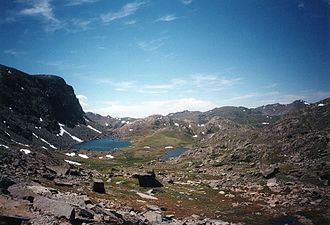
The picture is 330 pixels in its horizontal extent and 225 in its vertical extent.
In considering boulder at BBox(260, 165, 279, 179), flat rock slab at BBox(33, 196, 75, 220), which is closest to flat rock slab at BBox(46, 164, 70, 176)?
flat rock slab at BBox(33, 196, 75, 220)

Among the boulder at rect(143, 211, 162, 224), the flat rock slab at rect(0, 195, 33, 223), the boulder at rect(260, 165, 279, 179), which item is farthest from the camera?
the boulder at rect(260, 165, 279, 179)

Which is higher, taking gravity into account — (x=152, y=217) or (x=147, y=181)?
(x=152, y=217)

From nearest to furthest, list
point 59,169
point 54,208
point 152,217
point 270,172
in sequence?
point 54,208 → point 152,217 → point 59,169 → point 270,172

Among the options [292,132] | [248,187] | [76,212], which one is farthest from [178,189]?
[292,132]

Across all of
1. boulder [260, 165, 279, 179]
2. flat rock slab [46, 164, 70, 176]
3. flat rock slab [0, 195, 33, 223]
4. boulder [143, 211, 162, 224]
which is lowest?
boulder [260, 165, 279, 179]

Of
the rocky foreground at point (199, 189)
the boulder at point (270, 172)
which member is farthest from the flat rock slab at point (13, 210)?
the boulder at point (270, 172)

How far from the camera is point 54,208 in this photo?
37.3 meters

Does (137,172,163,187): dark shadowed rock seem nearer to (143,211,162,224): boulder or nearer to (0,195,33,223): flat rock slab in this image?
(143,211,162,224): boulder

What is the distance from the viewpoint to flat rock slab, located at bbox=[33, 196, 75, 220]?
1430 inches

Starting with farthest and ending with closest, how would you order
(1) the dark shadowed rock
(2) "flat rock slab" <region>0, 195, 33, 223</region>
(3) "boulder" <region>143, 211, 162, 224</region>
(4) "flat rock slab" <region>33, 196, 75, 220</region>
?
1. (1) the dark shadowed rock
2. (3) "boulder" <region>143, 211, 162, 224</region>
3. (4) "flat rock slab" <region>33, 196, 75, 220</region>
4. (2) "flat rock slab" <region>0, 195, 33, 223</region>

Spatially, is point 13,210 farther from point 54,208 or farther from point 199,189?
point 199,189

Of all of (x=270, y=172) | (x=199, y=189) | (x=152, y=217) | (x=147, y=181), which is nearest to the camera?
(x=152, y=217)

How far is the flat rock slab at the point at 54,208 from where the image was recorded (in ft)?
119

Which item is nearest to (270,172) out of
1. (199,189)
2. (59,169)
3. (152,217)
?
(199,189)
